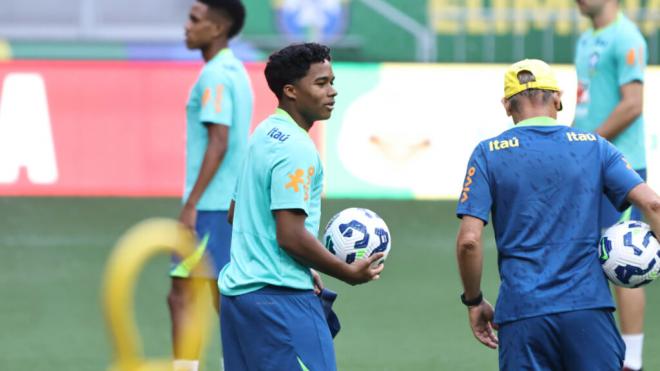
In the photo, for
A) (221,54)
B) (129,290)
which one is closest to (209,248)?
(129,290)

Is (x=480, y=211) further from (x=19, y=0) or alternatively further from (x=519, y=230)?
(x=19, y=0)

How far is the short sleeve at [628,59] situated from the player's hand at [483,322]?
285cm

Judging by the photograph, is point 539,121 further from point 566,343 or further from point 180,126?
point 180,126

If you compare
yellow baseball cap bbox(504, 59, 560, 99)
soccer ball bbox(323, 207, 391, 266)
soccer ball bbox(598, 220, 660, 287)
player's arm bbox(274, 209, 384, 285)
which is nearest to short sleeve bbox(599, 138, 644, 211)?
soccer ball bbox(598, 220, 660, 287)

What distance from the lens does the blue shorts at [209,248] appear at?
7055 mm

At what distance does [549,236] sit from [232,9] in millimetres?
3140

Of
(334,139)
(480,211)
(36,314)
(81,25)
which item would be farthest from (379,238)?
(81,25)

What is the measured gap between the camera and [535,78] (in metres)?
5.03

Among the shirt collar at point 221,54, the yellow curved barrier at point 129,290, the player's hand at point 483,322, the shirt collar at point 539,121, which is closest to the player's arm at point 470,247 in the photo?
the player's hand at point 483,322

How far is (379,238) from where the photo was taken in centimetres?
513

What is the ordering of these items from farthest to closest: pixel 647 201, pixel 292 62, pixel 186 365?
pixel 186 365 < pixel 292 62 < pixel 647 201

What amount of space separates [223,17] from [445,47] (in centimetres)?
1234

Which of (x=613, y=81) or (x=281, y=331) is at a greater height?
(x=613, y=81)

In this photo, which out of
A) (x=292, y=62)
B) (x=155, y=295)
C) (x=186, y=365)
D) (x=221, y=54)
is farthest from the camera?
(x=155, y=295)
